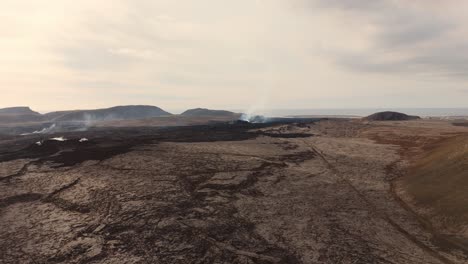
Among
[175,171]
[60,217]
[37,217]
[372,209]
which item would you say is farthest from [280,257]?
[175,171]

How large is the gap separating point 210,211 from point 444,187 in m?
13.8

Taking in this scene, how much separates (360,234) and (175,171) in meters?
15.2

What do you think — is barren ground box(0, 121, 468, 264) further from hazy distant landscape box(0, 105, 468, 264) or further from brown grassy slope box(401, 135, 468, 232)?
brown grassy slope box(401, 135, 468, 232)

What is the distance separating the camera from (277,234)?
56.6 ft

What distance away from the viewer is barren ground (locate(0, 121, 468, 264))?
15.4m

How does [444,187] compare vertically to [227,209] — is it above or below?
above

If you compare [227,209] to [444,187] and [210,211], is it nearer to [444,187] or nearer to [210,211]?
[210,211]

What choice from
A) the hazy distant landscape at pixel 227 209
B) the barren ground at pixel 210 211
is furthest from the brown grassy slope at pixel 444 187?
the barren ground at pixel 210 211

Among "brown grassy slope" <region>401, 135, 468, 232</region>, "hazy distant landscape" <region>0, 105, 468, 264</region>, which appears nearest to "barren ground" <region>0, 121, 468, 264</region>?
"hazy distant landscape" <region>0, 105, 468, 264</region>

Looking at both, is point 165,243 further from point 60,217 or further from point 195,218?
point 60,217

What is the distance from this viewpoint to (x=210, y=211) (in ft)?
65.7

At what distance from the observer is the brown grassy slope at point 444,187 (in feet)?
61.0

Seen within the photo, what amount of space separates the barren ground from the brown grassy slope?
0.42m

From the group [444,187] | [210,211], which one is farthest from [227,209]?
[444,187]
